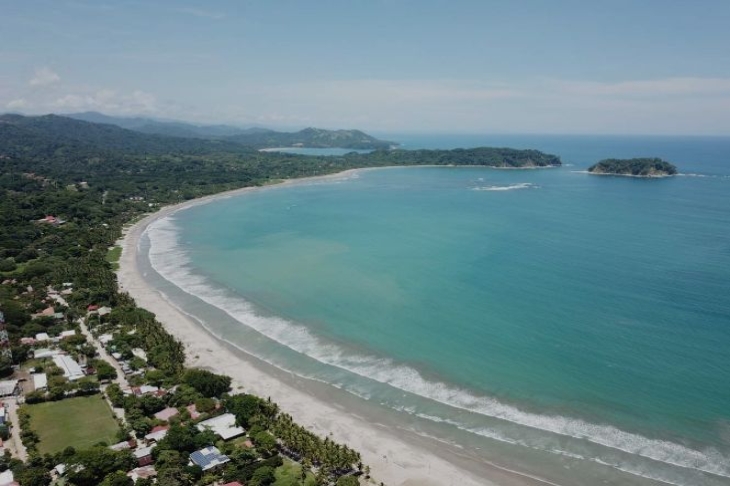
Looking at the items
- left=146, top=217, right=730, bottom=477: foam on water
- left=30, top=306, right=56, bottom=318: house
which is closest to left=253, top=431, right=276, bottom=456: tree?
left=146, top=217, right=730, bottom=477: foam on water

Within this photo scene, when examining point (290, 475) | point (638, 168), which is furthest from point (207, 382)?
point (638, 168)

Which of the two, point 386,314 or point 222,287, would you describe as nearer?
point 386,314

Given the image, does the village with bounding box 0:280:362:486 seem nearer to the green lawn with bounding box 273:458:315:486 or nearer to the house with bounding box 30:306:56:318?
the green lawn with bounding box 273:458:315:486

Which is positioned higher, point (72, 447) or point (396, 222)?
point (396, 222)

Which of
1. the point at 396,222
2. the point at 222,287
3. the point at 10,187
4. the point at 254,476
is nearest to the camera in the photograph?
the point at 254,476

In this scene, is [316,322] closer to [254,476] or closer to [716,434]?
[254,476]

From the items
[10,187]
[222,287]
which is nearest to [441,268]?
[222,287]

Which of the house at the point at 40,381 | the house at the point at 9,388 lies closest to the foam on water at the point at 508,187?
the house at the point at 40,381

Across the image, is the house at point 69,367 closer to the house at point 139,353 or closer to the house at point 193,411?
the house at point 139,353
